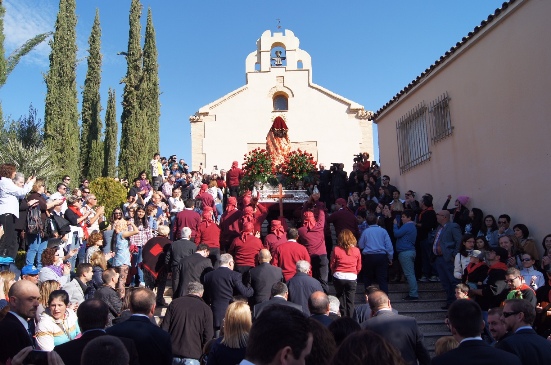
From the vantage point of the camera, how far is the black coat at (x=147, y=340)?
16.1ft

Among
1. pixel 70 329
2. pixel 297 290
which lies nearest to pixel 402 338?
pixel 297 290

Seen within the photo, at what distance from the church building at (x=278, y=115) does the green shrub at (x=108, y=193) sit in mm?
12145

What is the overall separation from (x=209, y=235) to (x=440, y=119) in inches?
264

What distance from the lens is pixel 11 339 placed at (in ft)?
14.9

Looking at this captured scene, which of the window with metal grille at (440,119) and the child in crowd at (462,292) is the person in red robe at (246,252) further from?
the window with metal grille at (440,119)

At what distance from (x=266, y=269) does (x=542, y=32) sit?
21.8 feet

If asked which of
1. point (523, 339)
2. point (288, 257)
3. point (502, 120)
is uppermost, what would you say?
point (502, 120)

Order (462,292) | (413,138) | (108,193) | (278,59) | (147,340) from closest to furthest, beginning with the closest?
(147,340), (462,292), (413,138), (108,193), (278,59)

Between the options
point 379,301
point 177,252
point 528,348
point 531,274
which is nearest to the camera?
point 528,348

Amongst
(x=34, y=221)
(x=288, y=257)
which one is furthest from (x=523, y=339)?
(x=34, y=221)

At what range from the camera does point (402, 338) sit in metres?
5.31

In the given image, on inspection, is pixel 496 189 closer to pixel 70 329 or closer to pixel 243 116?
pixel 70 329

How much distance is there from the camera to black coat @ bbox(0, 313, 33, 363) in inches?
178

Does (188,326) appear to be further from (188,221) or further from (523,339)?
(188,221)
